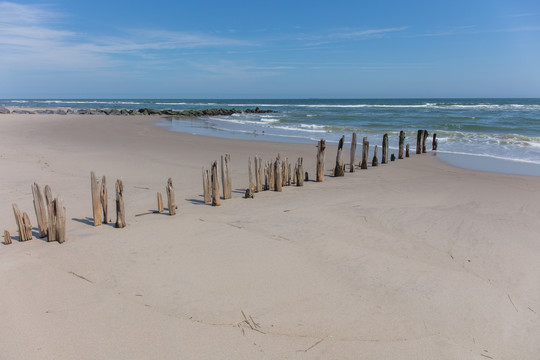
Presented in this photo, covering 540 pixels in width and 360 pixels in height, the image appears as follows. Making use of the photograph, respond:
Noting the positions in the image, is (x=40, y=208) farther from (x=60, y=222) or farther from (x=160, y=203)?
(x=160, y=203)

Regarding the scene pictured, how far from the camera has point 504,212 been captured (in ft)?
→ 25.0

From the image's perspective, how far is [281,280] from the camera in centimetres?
457

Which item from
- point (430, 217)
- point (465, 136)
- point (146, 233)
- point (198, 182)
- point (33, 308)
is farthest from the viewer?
point (465, 136)

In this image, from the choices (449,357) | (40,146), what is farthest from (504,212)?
(40,146)

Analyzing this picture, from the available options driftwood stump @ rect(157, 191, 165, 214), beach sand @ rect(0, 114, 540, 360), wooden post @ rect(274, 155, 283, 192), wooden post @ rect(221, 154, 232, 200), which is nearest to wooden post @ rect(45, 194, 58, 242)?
beach sand @ rect(0, 114, 540, 360)

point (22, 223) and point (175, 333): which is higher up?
point (22, 223)

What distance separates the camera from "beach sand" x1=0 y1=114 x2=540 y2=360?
3477 mm

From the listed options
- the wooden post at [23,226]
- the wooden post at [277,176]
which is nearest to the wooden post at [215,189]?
the wooden post at [277,176]

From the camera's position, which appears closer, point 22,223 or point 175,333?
point 175,333

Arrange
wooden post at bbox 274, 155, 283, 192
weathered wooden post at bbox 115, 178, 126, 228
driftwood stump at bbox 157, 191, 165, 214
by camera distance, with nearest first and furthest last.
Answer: weathered wooden post at bbox 115, 178, 126, 228, driftwood stump at bbox 157, 191, 165, 214, wooden post at bbox 274, 155, 283, 192

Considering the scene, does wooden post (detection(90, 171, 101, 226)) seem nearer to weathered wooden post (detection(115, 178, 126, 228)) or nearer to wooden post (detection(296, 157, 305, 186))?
weathered wooden post (detection(115, 178, 126, 228))

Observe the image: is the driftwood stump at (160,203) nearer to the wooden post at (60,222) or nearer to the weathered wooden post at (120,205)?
the weathered wooden post at (120,205)

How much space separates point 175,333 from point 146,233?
2747 mm

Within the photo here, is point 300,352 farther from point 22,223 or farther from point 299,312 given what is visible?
point 22,223
